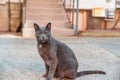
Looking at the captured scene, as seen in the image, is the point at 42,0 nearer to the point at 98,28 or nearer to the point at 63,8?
the point at 63,8

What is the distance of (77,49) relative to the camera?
8250mm

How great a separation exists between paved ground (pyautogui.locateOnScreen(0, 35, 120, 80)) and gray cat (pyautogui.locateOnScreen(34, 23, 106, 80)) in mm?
373

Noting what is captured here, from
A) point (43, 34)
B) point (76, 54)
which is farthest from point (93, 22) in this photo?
point (43, 34)

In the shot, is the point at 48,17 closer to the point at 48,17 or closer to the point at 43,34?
the point at 48,17

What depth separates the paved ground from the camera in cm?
539

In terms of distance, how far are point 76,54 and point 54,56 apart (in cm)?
285

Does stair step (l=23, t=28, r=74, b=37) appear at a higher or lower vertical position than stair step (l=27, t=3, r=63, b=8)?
lower

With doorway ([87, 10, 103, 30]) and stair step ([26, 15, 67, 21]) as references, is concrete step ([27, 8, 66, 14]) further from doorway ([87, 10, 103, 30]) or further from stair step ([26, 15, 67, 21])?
doorway ([87, 10, 103, 30])

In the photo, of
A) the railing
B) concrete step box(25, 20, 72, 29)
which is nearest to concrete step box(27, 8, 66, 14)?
the railing

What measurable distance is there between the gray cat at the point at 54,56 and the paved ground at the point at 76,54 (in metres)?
0.37

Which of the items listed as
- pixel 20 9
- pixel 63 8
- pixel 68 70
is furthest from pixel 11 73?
pixel 20 9

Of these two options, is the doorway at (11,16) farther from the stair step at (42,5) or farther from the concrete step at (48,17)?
the concrete step at (48,17)

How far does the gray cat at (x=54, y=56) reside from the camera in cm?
455

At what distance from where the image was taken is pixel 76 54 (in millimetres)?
7500
